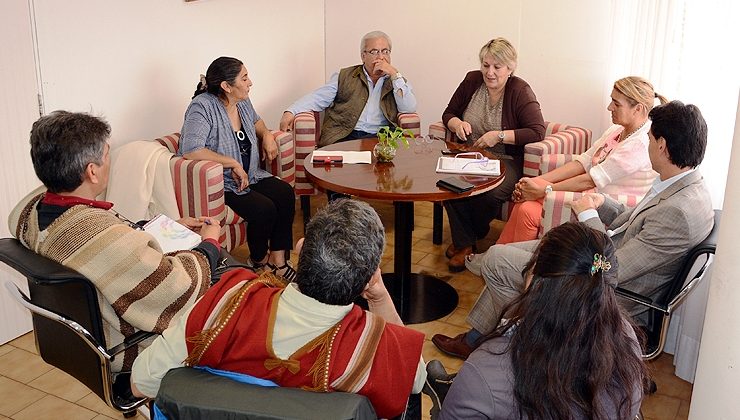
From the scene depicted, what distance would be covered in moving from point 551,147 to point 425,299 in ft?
3.75

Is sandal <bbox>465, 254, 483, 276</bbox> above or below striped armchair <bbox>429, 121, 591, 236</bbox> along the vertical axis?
below

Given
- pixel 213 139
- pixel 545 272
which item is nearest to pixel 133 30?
pixel 213 139

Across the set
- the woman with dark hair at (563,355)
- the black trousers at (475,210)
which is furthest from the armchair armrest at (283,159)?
the woman with dark hair at (563,355)

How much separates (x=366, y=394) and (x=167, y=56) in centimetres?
315

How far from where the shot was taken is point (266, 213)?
3955 millimetres

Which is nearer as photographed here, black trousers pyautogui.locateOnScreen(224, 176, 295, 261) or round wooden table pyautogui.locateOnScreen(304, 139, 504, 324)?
round wooden table pyautogui.locateOnScreen(304, 139, 504, 324)

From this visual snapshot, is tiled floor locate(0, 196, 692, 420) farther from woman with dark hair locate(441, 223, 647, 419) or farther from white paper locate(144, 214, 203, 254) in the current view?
woman with dark hair locate(441, 223, 647, 419)

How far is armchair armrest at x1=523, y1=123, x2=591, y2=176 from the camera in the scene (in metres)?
4.18

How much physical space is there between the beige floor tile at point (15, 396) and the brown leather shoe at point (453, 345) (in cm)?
170

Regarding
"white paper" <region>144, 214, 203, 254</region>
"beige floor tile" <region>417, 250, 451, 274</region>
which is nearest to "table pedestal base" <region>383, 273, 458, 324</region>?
"beige floor tile" <region>417, 250, 451, 274</region>

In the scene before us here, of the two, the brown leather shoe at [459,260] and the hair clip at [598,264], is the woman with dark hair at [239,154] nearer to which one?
the brown leather shoe at [459,260]

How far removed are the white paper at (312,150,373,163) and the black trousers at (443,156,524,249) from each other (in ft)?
1.87

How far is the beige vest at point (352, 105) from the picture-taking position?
4918 millimetres

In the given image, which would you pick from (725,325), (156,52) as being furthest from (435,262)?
(725,325)
